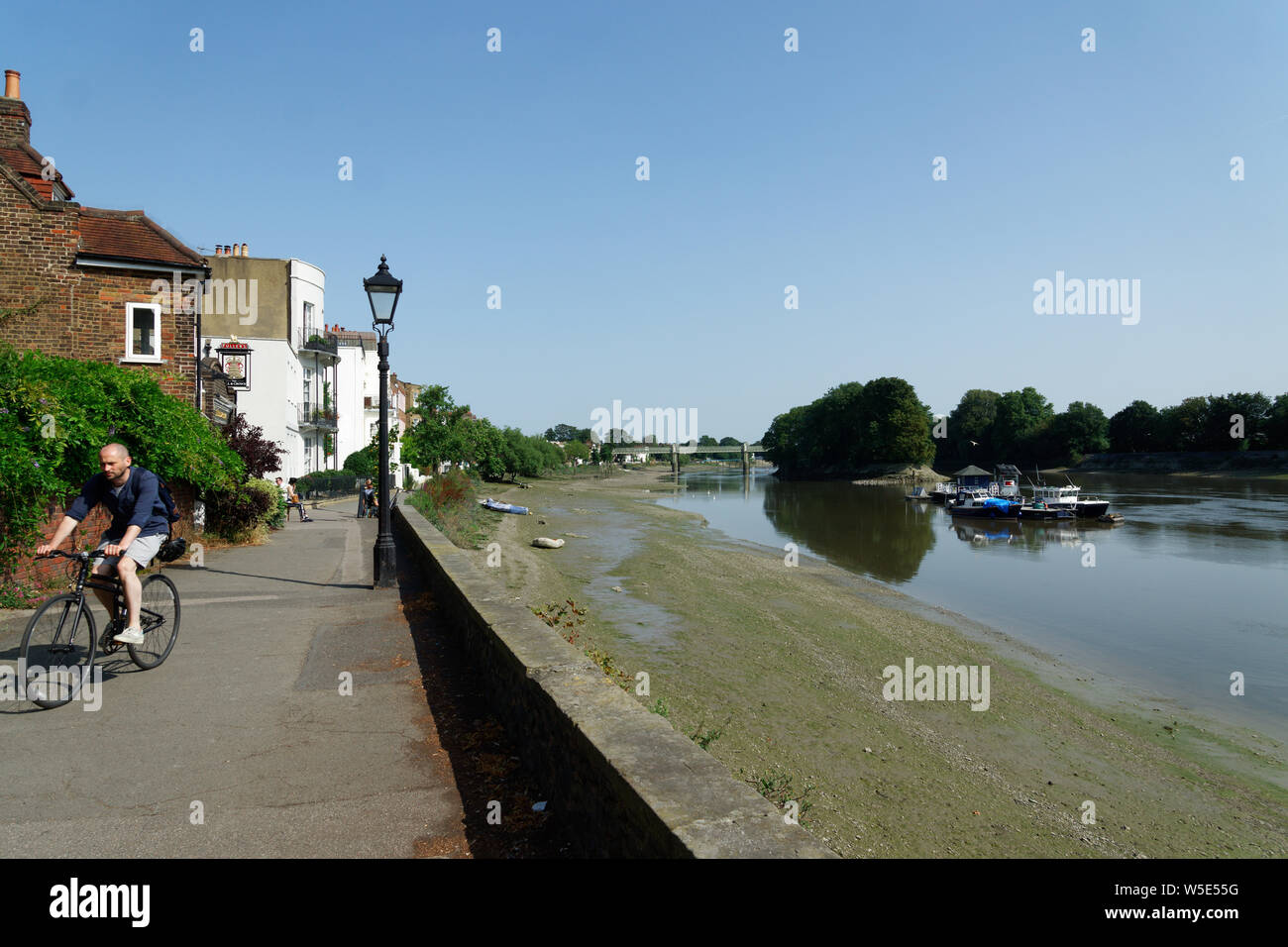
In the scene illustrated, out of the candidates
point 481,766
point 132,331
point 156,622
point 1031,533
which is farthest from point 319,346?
point 481,766

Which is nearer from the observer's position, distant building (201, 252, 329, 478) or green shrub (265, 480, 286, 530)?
green shrub (265, 480, 286, 530)

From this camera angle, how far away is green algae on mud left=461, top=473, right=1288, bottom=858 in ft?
26.4

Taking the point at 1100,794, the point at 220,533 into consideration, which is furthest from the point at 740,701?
the point at 220,533

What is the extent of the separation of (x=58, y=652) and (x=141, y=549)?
3.02 feet

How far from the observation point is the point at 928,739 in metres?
10.6

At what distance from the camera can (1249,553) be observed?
32188 mm

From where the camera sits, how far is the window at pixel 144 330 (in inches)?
704

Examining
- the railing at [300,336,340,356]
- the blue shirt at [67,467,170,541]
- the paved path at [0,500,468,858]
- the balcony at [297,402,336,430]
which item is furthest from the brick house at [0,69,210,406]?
the balcony at [297,402,336,430]

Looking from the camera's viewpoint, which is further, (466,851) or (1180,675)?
(1180,675)

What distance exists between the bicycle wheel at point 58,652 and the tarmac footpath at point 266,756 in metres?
0.15

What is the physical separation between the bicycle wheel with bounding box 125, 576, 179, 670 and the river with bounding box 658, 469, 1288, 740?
14754 mm

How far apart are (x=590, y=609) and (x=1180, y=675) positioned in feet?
38.6

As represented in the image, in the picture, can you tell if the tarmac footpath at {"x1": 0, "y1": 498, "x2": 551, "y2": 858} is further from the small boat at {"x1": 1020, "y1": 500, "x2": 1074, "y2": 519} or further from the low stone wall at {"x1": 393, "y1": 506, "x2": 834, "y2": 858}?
the small boat at {"x1": 1020, "y1": 500, "x2": 1074, "y2": 519}
